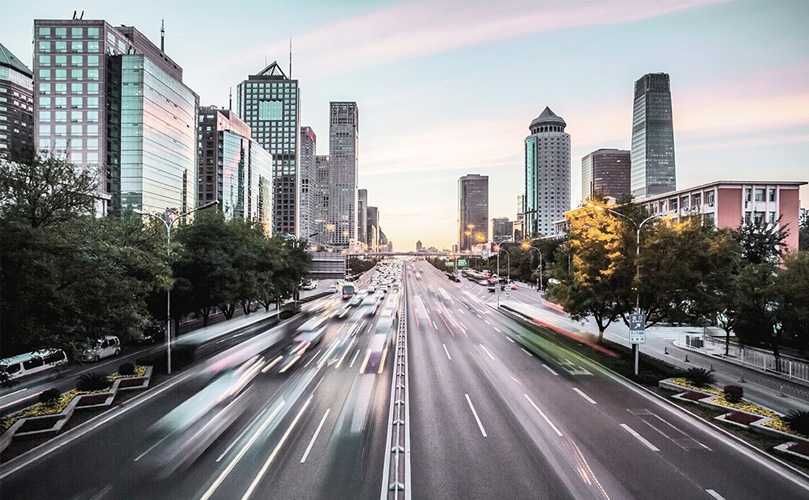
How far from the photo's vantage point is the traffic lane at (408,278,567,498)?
12117 mm

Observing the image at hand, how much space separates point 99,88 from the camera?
88.8 m

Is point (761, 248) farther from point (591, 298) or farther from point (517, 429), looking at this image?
point (517, 429)

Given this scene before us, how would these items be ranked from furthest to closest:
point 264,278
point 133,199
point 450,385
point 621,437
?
point 133,199 → point 264,278 → point 450,385 → point 621,437

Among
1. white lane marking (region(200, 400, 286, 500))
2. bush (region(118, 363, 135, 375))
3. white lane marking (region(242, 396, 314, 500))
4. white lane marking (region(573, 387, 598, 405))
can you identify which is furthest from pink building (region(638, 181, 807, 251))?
bush (region(118, 363, 135, 375))

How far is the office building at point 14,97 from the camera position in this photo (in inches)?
5389

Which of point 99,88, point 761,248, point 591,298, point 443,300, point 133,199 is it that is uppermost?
Result: point 99,88

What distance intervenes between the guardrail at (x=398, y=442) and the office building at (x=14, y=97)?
156 metres

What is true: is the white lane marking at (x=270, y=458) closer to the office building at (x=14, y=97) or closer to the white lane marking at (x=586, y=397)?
the white lane marking at (x=586, y=397)

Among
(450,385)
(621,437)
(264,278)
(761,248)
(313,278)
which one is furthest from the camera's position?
(313,278)

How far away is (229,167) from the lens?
15362cm

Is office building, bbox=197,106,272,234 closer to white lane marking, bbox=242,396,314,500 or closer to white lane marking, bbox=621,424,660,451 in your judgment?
white lane marking, bbox=242,396,314,500

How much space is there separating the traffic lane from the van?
2046 cm

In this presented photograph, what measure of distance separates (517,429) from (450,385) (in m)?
6.62

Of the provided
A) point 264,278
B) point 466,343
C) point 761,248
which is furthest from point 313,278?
point 761,248
